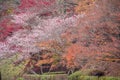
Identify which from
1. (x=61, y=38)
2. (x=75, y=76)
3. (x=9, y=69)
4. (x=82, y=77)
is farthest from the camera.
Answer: (x=9, y=69)

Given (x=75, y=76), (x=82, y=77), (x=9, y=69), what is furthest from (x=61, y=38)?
(x=9, y=69)

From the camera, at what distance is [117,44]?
12812 millimetres

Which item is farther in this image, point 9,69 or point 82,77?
point 9,69

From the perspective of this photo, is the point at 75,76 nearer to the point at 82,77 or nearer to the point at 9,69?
the point at 82,77

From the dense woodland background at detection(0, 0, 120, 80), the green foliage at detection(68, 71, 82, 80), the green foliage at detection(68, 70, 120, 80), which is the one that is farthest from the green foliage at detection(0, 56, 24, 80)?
the green foliage at detection(68, 70, 120, 80)

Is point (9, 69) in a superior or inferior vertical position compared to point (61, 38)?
inferior

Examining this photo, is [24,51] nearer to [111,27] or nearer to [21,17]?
[21,17]

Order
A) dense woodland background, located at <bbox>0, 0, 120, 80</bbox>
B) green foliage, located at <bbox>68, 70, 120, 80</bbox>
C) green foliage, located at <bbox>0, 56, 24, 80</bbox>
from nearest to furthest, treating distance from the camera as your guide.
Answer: dense woodland background, located at <bbox>0, 0, 120, 80</bbox> → green foliage, located at <bbox>68, 70, 120, 80</bbox> → green foliage, located at <bbox>0, 56, 24, 80</bbox>

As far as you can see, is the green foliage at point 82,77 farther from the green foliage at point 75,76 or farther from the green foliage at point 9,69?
the green foliage at point 9,69

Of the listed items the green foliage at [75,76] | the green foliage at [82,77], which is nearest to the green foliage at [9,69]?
the green foliage at [75,76]

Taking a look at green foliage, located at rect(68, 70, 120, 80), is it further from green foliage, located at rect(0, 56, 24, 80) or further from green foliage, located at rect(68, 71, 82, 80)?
green foliage, located at rect(0, 56, 24, 80)

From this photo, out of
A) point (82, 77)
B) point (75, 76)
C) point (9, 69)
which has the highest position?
point (82, 77)

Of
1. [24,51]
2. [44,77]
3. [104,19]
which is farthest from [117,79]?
[24,51]

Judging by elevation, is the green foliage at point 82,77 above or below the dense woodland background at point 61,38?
below
